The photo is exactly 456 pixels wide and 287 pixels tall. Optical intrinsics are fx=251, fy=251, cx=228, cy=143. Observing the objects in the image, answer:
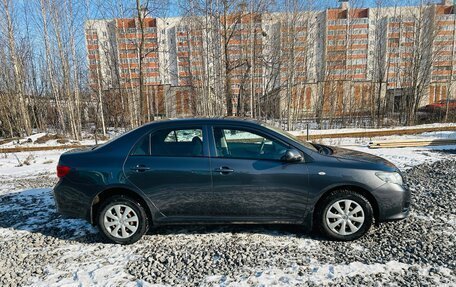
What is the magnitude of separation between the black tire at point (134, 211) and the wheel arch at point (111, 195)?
5cm

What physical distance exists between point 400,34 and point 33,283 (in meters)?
29.0

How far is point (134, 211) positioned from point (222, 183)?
1.28m

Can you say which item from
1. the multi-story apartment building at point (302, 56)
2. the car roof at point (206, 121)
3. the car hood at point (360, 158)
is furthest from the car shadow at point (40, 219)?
the multi-story apartment building at point (302, 56)

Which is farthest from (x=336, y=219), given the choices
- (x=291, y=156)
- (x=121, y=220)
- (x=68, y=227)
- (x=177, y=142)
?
(x=68, y=227)

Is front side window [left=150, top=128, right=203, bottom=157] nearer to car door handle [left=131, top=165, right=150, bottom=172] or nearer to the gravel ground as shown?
car door handle [left=131, top=165, right=150, bottom=172]

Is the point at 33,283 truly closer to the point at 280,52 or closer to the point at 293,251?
the point at 293,251

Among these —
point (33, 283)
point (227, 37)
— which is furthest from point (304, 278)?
point (227, 37)

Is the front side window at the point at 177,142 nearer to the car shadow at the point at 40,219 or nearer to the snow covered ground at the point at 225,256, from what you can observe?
the snow covered ground at the point at 225,256

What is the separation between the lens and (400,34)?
22.7 meters

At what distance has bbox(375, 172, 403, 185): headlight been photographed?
325 cm

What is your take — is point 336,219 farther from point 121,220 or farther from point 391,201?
point 121,220

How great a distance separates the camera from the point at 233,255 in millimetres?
3078

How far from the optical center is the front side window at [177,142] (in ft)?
11.2

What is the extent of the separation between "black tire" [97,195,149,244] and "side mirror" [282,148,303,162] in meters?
2.05
